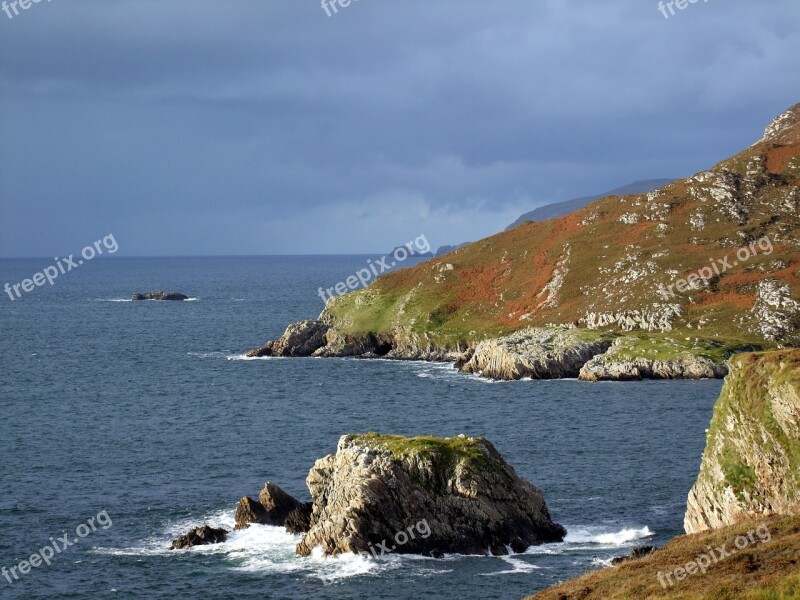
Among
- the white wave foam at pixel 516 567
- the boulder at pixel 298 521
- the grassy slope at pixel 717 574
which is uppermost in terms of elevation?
the boulder at pixel 298 521

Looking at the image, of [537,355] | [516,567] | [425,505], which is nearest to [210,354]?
[537,355]

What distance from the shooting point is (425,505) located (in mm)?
63312

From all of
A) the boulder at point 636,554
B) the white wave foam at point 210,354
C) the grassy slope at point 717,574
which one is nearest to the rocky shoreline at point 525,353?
the white wave foam at point 210,354

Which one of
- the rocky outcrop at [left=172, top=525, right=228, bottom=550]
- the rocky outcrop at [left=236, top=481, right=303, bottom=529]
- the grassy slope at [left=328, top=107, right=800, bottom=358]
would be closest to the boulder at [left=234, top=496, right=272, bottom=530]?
the rocky outcrop at [left=236, top=481, right=303, bottom=529]

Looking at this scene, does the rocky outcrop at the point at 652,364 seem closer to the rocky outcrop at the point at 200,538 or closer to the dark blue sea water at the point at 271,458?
the dark blue sea water at the point at 271,458

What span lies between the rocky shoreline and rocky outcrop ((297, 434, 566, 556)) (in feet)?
224

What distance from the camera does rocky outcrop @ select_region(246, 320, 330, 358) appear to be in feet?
547

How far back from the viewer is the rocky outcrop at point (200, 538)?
65.8 meters

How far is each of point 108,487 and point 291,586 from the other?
29011 millimetres

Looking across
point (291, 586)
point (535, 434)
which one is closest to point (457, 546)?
point (291, 586)

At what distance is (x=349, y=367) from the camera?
15275 centimetres

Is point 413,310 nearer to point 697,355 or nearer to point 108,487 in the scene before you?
point 697,355

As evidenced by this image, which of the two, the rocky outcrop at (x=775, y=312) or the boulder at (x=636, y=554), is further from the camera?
the rocky outcrop at (x=775, y=312)

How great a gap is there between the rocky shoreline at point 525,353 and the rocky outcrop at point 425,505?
68.3m
